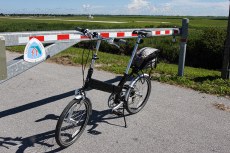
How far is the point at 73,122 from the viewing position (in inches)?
159

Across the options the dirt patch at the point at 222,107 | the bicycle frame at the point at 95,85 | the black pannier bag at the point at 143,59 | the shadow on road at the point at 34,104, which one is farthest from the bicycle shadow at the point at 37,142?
the dirt patch at the point at 222,107

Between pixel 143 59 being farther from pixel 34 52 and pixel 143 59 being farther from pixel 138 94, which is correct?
pixel 34 52

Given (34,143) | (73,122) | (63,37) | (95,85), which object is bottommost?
(34,143)

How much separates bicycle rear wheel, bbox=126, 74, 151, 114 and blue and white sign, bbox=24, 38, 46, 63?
1.53 metres

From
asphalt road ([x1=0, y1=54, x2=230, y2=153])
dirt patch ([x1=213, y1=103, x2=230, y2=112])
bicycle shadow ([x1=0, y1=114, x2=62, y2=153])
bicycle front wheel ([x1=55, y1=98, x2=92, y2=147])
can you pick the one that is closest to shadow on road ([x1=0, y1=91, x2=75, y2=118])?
asphalt road ([x1=0, y1=54, x2=230, y2=153])

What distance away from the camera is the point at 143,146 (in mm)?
3988

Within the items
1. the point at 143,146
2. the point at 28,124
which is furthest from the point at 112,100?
the point at 28,124

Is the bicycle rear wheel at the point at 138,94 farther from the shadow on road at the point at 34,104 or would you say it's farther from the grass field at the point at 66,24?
the grass field at the point at 66,24

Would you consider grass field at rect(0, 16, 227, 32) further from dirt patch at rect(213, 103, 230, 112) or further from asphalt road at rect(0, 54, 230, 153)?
asphalt road at rect(0, 54, 230, 153)

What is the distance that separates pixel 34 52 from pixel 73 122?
1035 mm

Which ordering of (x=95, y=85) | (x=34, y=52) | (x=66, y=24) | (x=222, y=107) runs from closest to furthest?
(x=34, y=52)
(x=95, y=85)
(x=222, y=107)
(x=66, y=24)

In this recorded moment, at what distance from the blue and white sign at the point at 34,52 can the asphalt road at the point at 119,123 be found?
Answer: 42.9 inches

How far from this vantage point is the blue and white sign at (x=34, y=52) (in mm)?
3844

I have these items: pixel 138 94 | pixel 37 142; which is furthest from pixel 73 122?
pixel 138 94
